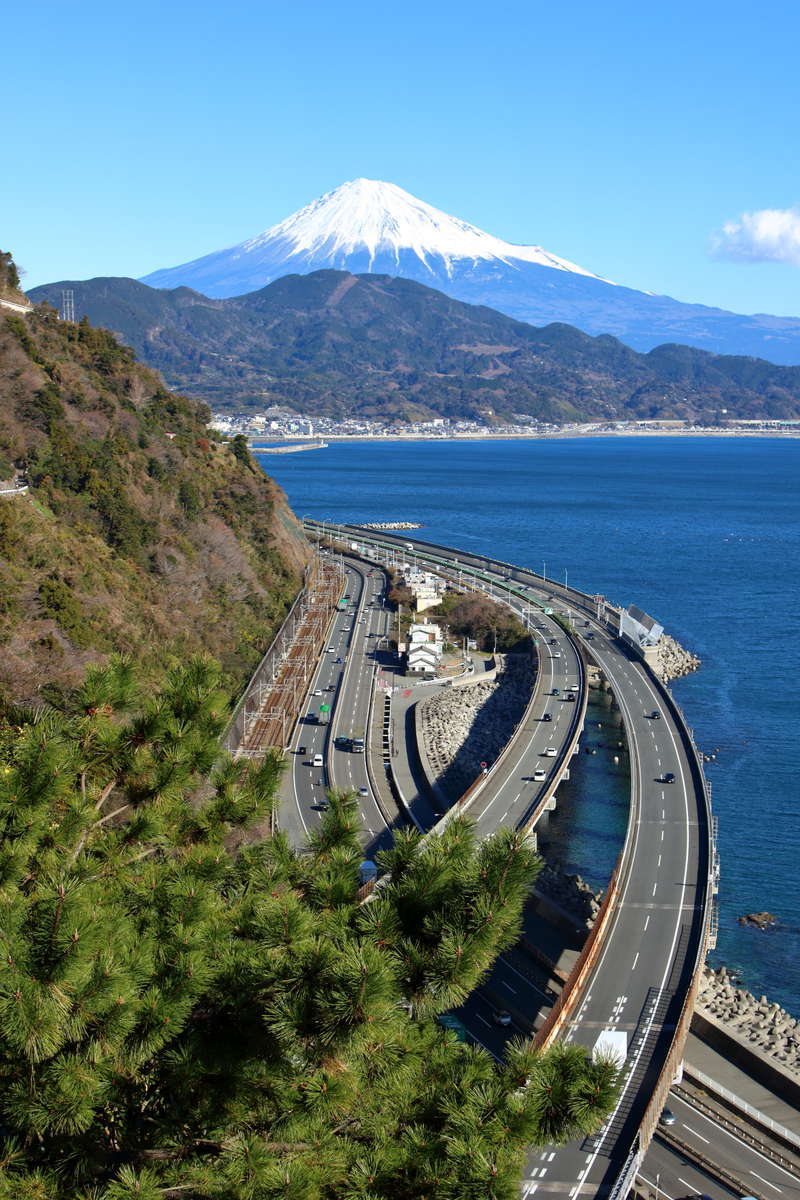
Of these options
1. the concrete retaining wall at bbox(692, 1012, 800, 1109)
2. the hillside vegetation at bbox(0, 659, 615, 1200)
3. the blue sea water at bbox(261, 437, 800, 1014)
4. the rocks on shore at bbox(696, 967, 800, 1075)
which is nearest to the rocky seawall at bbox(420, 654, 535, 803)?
the blue sea water at bbox(261, 437, 800, 1014)

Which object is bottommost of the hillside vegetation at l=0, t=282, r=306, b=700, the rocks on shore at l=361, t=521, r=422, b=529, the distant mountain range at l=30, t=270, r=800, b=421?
the rocks on shore at l=361, t=521, r=422, b=529

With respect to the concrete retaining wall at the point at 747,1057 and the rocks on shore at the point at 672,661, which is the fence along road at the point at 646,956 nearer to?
the concrete retaining wall at the point at 747,1057

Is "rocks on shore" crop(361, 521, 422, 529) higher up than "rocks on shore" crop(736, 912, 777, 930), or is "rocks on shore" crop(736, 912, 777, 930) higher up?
"rocks on shore" crop(361, 521, 422, 529)

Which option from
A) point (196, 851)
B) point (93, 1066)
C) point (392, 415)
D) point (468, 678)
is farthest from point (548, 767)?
point (392, 415)

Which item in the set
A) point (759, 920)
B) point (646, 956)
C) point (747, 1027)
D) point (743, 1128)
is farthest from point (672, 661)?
point (743, 1128)

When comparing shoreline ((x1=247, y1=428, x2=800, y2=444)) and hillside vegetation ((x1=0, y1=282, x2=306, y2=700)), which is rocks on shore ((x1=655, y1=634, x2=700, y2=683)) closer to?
hillside vegetation ((x1=0, y1=282, x2=306, y2=700))

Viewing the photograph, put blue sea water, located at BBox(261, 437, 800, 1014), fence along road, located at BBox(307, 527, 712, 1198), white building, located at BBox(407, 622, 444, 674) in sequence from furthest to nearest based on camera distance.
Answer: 1. white building, located at BBox(407, 622, 444, 674)
2. blue sea water, located at BBox(261, 437, 800, 1014)
3. fence along road, located at BBox(307, 527, 712, 1198)

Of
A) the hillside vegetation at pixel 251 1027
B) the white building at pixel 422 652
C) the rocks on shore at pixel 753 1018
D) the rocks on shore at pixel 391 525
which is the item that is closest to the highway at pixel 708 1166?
the rocks on shore at pixel 753 1018

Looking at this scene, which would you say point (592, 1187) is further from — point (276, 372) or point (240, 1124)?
point (276, 372)
